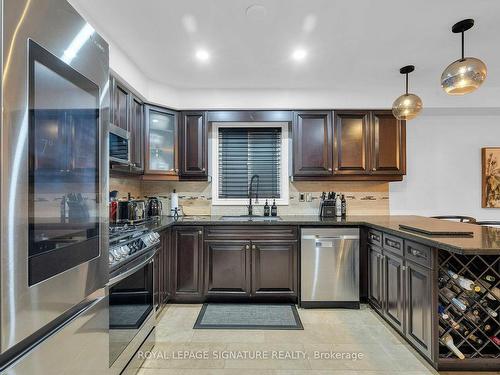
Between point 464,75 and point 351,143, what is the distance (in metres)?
1.52

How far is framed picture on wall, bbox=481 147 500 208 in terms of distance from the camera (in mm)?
3658

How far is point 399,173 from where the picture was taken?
338 cm

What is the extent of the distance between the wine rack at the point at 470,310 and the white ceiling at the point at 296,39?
5.75 ft

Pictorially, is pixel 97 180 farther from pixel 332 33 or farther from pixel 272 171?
pixel 272 171

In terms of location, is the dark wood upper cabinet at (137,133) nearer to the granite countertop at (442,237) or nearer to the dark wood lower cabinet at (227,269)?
the granite countertop at (442,237)

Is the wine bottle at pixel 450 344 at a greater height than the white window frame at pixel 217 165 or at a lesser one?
lesser

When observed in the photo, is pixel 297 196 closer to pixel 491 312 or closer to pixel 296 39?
pixel 296 39

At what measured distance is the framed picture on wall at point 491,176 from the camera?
12.0ft

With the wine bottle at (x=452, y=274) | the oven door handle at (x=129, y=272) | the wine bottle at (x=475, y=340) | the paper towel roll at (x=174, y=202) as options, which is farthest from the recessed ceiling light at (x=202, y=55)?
the wine bottle at (x=475, y=340)

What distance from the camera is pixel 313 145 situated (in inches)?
133

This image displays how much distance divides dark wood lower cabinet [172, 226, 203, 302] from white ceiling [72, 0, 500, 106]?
1.77 m

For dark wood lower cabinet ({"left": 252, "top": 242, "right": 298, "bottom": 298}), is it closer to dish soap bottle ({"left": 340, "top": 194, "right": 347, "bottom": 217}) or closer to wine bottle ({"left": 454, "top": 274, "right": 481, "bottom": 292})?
dish soap bottle ({"left": 340, "top": 194, "right": 347, "bottom": 217})

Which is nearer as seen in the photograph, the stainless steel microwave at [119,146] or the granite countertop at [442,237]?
the granite countertop at [442,237]

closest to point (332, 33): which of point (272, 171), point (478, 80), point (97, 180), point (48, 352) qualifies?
point (478, 80)
